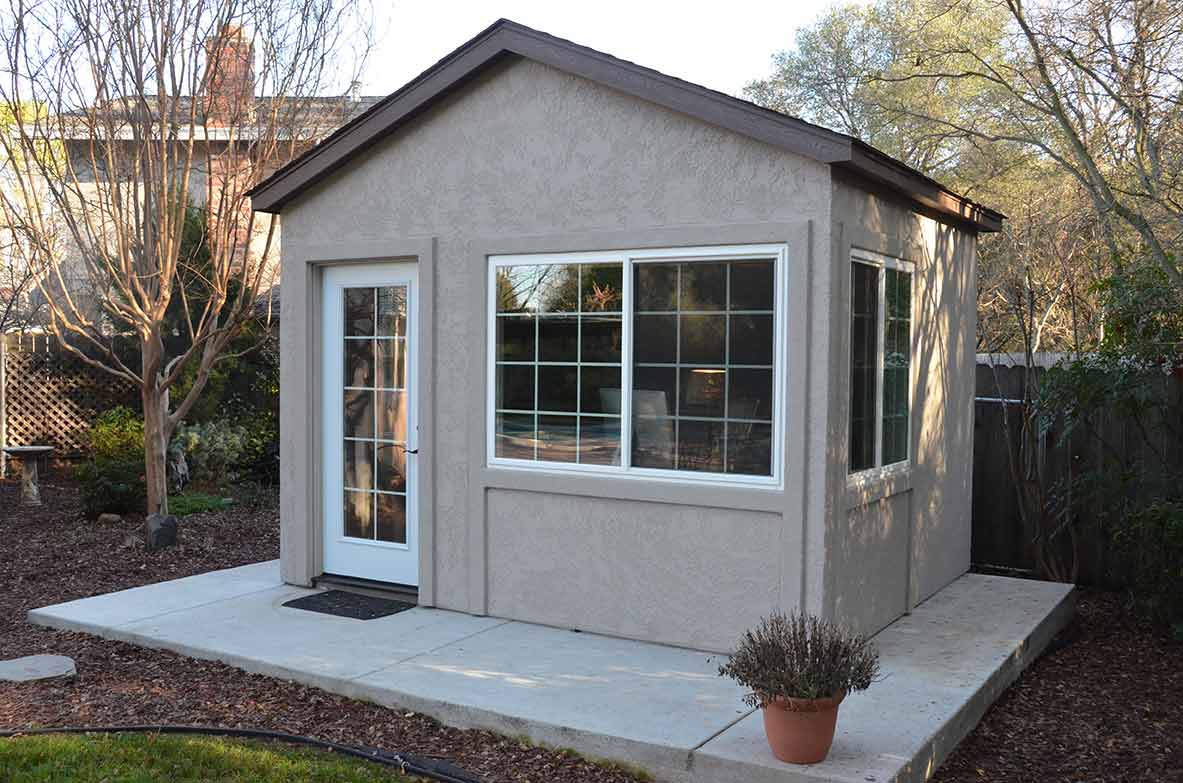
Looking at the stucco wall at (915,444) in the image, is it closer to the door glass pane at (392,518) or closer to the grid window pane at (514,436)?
the grid window pane at (514,436)

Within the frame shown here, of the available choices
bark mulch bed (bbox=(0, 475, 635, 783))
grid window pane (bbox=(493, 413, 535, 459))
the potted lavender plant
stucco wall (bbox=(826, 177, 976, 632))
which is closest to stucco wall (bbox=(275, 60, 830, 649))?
grid window pane (bbox=(493, 413, 535, 459))

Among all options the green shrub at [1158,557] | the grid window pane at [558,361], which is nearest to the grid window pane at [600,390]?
the grid window pane at [558,361]

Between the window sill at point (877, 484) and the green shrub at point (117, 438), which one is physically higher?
the window sill at point (877, 484)

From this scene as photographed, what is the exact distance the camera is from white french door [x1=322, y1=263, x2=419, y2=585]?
732 cm

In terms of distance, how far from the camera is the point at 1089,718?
5.74 metres

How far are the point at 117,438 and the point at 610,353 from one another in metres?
8.24

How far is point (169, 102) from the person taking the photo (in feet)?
28.6

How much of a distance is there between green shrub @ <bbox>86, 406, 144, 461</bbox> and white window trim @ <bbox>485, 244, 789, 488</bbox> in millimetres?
6454

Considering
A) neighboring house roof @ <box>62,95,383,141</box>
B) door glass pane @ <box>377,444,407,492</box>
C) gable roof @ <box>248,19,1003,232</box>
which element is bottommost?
door glass pane @ <box>377,444,407,492</box>

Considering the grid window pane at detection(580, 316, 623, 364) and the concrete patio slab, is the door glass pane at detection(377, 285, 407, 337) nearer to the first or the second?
the grid window pane at detection(580, 316, 623, 364)

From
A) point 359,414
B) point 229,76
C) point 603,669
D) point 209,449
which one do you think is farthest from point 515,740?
point 209,449

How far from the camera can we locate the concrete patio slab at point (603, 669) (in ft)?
15.2

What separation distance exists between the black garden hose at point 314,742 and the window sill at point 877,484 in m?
2.68

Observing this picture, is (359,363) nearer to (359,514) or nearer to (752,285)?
(359,514)
